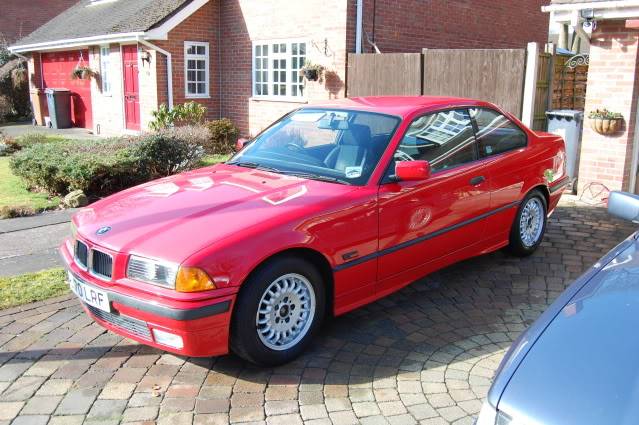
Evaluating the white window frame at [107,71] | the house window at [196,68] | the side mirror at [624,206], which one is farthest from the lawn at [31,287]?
the white window frame at [107,71]

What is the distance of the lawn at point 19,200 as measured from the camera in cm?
797

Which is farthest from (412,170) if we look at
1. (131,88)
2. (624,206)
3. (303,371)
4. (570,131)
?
(131,88)

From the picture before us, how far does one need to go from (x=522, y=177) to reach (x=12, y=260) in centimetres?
506

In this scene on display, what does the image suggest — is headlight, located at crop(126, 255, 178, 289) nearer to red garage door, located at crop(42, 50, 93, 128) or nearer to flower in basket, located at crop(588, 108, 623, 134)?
flower in basket, located at crop(588, 108, 623, 134)

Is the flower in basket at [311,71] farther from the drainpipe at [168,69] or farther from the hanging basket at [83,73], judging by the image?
the hanging basket at [83,73]

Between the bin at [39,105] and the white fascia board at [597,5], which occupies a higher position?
the white fascia board at [597,5]

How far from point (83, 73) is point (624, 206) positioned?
1761cm

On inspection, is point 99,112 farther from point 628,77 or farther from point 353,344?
point 353,344

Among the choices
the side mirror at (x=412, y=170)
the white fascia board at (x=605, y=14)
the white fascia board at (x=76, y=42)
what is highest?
the white fascia board at (x=76, y=42)

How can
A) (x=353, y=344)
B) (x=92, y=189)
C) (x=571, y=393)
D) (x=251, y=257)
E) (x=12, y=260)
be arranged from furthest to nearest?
(x=92, y=189)
(x=12, y=260)
(x=353, y=344)
(x=251, y=257)
(x=571, y=393)

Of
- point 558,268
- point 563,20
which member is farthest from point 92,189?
point 563,20

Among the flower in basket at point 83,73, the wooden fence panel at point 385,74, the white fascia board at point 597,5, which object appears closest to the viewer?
the white fascia board at point 597,5

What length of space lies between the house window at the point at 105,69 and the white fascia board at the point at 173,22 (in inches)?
137

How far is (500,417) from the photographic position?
208 cm
